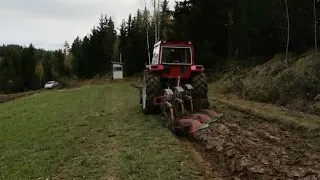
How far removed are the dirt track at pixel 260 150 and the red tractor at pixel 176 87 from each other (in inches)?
53.9

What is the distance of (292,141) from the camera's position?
8977 millimetres

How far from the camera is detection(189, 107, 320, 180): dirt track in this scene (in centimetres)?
668

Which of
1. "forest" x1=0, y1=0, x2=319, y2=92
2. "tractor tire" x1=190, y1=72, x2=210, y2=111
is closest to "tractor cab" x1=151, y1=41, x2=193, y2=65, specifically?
"tractor tire" x1=190, y1=72, x2=210, y2=111

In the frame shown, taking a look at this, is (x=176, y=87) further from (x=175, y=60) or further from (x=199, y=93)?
(x=175, y=60)

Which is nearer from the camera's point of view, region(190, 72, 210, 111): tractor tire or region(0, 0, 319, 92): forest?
region(190, 72, 210, 111): tractor tire

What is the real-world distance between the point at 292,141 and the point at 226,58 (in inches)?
1080

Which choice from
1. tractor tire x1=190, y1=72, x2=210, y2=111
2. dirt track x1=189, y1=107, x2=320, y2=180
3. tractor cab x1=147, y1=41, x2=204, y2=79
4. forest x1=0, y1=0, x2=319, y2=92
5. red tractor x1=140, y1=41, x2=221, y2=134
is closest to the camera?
dirt track x1=189, y1=107, x2=320, y2=180

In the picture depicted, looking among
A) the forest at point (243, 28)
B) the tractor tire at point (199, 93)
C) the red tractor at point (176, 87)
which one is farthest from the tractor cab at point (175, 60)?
the forest at point (243, 28)

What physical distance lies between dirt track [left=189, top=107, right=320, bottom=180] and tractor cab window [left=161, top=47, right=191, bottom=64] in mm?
4116

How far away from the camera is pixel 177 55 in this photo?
49.4 feet

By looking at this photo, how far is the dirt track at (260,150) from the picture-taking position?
668 cm

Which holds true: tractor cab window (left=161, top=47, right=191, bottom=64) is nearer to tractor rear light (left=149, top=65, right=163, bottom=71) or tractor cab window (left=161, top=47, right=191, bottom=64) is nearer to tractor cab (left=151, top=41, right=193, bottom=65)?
tractor cab (left=151, top=41, right=193, bottom=65)

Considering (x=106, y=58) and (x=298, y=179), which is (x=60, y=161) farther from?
(x=106, y=58)

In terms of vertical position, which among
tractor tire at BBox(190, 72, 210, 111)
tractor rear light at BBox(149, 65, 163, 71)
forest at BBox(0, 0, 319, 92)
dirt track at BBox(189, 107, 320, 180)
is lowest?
dirt track at BBox(189, 107, 320, 180)
